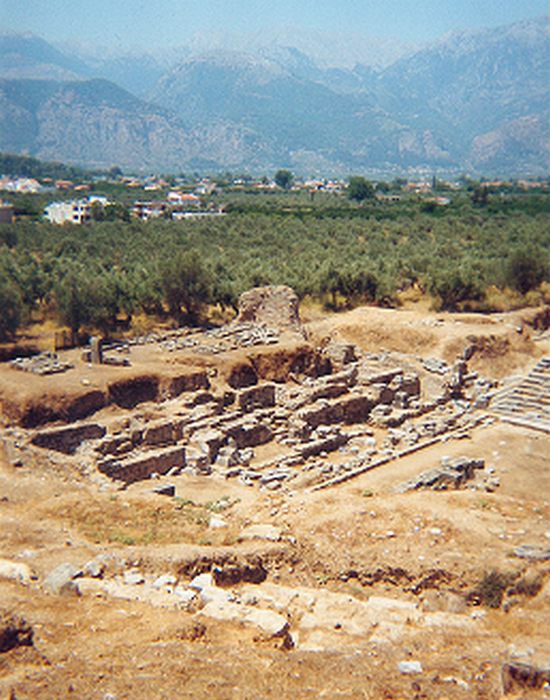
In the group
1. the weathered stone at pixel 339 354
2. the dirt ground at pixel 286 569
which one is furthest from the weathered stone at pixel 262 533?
the weathered stone at pixel 339 354

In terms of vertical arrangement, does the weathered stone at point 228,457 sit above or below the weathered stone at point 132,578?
below

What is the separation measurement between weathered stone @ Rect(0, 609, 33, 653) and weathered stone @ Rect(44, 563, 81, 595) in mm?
1761

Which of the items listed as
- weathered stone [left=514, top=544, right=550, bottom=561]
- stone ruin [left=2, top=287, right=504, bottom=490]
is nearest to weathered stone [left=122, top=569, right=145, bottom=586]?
stone ruin [left=2, top=287, right=504, bottom=490]

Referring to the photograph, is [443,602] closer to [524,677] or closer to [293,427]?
[524,677]

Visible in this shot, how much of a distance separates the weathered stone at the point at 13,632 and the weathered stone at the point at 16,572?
7.34ft

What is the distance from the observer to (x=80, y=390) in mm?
21672

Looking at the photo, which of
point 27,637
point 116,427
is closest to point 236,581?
point 27,637

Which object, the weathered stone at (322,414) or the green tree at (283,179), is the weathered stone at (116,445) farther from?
the green tree at (283,179)

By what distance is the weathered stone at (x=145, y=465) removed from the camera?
717 inches

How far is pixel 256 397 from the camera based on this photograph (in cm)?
2377

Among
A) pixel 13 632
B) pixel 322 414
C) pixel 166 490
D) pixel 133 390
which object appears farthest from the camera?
pixel 322 414

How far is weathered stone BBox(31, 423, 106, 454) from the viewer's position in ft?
61.6

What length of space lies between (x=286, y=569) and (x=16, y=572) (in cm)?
485

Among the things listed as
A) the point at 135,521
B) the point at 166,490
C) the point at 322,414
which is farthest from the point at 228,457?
the point at 135,521
